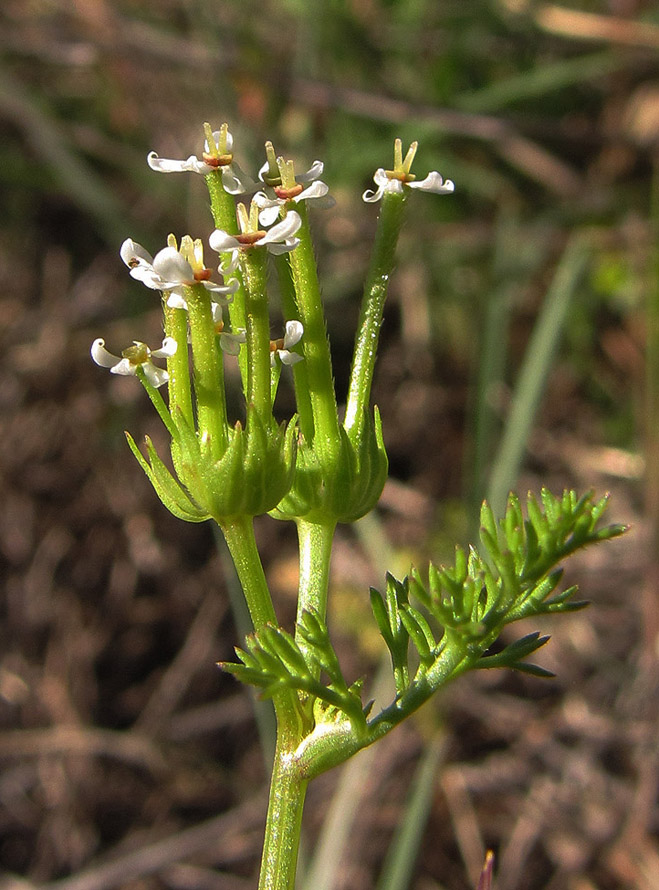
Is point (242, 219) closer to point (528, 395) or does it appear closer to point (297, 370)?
point (297, 370)

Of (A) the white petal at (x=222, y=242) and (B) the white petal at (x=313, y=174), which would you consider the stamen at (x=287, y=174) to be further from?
(A) the white petal at (x=222, y=242)

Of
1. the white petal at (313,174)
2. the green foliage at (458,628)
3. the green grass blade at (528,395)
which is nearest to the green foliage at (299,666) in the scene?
the green foliage at (458,628)

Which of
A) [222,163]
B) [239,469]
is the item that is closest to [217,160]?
[222,163]

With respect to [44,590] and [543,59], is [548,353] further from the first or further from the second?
[44,590]

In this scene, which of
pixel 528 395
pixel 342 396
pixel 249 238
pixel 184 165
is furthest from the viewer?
pixel 342 396

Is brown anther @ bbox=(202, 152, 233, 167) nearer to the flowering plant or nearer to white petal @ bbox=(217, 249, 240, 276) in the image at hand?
the flowering plant

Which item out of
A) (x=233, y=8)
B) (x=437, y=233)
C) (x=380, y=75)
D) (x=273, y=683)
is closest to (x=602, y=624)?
(x=437, y=233)
